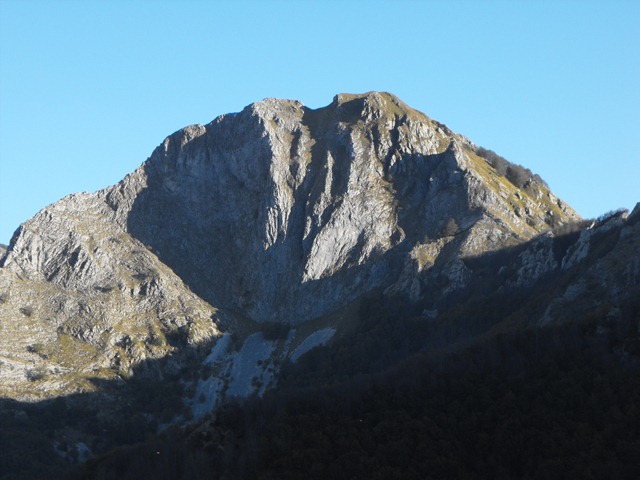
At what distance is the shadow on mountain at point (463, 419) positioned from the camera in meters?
117

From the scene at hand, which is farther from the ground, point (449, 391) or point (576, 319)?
point (576, 319)

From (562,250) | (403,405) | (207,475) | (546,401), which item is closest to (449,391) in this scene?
(403,405)

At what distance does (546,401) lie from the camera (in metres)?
126

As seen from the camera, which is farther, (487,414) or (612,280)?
(612,280)

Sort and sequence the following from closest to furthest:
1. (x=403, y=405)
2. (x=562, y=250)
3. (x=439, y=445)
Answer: (x=439, y=445)
(x=403, y=405)
(x=562, y=250)

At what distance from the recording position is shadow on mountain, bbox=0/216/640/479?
11700 centimetres

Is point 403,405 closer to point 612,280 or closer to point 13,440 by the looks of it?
point 612,280

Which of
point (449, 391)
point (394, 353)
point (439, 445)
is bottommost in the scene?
point (439, 445)

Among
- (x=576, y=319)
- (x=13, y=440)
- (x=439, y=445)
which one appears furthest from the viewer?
(x=13, y=440)

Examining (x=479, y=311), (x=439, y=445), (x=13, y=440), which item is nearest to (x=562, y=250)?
(x=479, y=311)

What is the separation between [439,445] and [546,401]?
52.6 feet

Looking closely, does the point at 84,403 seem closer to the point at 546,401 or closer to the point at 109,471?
the point at 109,471

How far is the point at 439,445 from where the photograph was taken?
12206cm

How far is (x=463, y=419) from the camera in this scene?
12800cm
